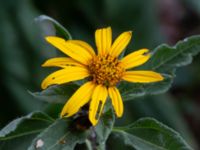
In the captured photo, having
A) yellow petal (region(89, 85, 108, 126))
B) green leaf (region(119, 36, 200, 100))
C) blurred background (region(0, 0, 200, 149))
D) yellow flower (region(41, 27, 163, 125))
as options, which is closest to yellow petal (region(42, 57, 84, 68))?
yellow flower (region(41, 27, 163, 125))

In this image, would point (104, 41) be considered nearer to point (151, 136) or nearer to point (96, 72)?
point (96, 72)

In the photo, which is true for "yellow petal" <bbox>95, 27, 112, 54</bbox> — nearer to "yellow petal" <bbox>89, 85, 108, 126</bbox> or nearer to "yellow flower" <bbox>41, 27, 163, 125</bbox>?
"yellow flower" <bbox>41, 27, 163, 125</bbox>

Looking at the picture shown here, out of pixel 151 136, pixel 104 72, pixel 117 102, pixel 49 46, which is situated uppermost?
pixel 49 46

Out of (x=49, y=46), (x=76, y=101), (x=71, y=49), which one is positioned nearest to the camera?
(x=76, y=101)

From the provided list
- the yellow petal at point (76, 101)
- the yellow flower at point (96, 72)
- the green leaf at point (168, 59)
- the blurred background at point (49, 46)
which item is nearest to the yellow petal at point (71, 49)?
the yellow flower at point (96, 72)

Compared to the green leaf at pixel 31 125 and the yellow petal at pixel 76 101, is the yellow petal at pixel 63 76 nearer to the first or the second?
the yellow petal at pixel 76 101

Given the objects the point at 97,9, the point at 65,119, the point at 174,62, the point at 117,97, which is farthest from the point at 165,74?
the point at 97,9

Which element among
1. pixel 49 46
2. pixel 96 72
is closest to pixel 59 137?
pixel 96 72
